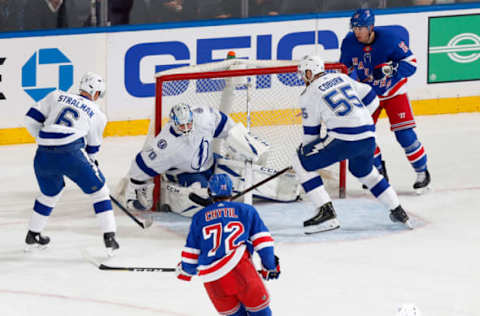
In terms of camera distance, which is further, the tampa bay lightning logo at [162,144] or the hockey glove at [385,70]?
the hockey glove at [385,70]

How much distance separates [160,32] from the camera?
924cm

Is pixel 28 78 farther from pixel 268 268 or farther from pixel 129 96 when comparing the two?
pixel 268 268

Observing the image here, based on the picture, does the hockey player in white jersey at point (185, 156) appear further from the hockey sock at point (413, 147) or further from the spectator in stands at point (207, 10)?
the spectator in stands at point (207, 10)

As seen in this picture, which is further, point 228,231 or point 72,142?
point 72,142

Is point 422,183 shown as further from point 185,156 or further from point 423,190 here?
point 185,156

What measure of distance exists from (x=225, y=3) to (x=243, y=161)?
2.77 m

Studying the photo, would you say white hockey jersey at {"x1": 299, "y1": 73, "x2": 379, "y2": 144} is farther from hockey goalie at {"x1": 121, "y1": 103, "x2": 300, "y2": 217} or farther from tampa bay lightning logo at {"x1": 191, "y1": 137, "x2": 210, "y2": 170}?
tampa bay lightning logo at {"x1": 191, "y1": 137, "x2": 210, "y2": 170}

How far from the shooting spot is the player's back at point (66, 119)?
582cm

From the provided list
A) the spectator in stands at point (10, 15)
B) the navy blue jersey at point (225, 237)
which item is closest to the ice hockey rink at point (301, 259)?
the navy blue jersey at point (225, 237)

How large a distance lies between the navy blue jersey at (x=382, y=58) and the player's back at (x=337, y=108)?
3.29 feet

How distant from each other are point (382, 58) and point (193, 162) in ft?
4.82

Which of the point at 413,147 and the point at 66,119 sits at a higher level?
the point at 66,119

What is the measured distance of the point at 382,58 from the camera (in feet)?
23.7

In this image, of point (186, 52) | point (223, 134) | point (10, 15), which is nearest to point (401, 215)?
point (223, 134)
